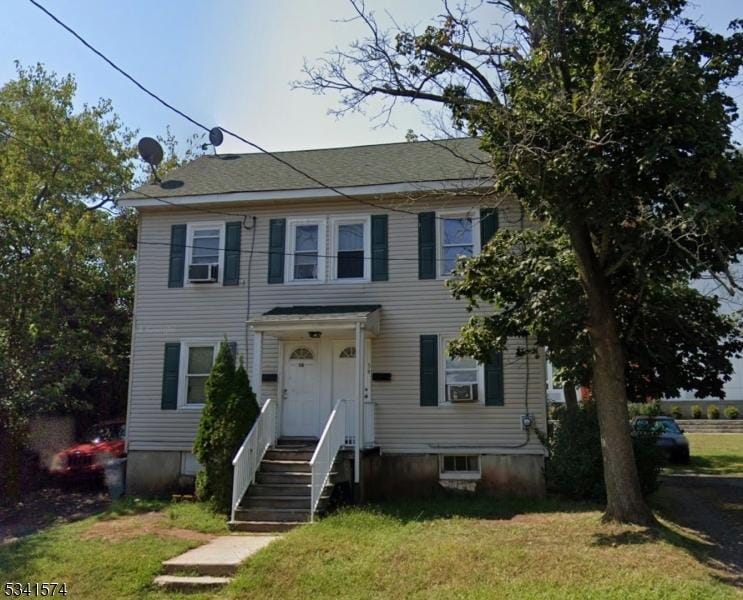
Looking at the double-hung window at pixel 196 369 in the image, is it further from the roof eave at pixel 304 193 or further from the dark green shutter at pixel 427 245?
the dark green shutter at pixel 427 245

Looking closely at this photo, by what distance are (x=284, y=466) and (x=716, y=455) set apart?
50.3 ft

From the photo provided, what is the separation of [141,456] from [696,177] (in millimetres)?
11300

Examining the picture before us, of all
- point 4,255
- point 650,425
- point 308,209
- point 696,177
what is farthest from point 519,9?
point 4,255

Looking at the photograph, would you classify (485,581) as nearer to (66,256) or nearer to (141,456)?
(141,456)

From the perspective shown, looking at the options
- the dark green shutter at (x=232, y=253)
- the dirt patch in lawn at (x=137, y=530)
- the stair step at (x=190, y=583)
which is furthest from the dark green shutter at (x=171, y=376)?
the stair step at (x=190, y=583)

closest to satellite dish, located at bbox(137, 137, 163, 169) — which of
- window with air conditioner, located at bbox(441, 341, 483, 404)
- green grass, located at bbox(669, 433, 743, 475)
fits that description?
window with air conditioner, located at bbox(441, 341, 483, 404)

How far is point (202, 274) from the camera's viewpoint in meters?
13.3

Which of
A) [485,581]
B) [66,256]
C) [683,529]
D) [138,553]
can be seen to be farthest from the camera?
[66,256]

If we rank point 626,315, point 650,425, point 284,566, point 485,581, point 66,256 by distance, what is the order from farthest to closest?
point 66,256 < point 650,425 < point 626,315 < point 284,566 < point 485,581

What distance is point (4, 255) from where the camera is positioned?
14.8m

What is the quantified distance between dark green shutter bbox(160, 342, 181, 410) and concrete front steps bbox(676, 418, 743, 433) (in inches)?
950

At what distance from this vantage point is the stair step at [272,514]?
381 inches

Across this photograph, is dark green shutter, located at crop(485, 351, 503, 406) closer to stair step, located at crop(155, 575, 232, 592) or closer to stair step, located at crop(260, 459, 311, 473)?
stair step, located at crop(260, 459, 311, 473)

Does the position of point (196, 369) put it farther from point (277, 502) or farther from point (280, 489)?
point (277, 502)
